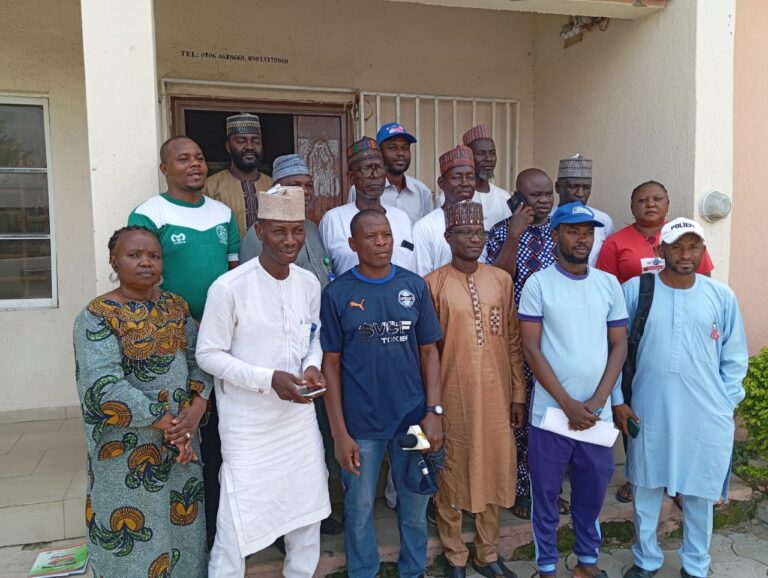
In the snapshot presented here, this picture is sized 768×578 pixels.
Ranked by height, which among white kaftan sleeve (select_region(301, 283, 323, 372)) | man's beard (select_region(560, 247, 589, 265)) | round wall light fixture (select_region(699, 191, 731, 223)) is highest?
round wall light fixture (select_region(699, 191, 731, 223))

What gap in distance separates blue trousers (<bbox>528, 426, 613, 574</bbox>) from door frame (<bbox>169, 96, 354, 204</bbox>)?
3.20 m

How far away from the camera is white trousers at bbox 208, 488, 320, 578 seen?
2.44 metres

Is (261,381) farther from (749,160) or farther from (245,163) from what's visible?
(749,160)

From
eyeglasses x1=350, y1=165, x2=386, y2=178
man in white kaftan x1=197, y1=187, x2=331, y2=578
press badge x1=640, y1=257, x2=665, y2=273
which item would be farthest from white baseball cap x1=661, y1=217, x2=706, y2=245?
man in white kaftan x1=197, y1=187, x2=331, y2=578

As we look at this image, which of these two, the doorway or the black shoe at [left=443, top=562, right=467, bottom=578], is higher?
the doorway

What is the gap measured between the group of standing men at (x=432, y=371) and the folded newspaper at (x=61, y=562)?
2.85 ft

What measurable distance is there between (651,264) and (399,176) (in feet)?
5.45

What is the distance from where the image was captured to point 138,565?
7.78 feet

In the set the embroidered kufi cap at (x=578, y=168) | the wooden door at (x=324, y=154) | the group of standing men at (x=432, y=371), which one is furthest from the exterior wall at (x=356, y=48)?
the group of standing men at (x=432, y=371)

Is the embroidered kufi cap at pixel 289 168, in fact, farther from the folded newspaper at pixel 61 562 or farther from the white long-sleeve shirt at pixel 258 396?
the folded newspaper at pixel 61 562

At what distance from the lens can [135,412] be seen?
2234 mm

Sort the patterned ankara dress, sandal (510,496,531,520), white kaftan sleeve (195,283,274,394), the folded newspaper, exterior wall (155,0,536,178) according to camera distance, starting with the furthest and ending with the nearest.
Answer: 1. exterior wall (155,0,536,178)
2. sandal (510,496,531,520)
3. the folded newspaper
4. white kaftan sleeve (195,283,274,394)
5. the patterned ankara dress

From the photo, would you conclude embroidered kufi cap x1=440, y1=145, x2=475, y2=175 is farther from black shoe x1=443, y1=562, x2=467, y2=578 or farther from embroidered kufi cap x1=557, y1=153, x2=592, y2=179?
black shoe x1=443, y1=562, x2=467, y2=578

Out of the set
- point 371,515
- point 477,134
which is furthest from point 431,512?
point 477,134
